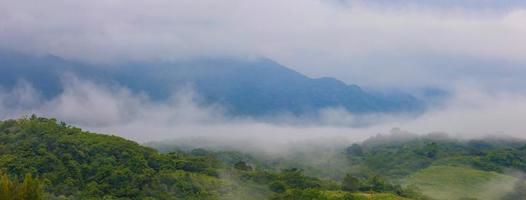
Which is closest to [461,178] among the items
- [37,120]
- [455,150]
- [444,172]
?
[444,172]

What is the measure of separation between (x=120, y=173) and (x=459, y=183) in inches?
2621

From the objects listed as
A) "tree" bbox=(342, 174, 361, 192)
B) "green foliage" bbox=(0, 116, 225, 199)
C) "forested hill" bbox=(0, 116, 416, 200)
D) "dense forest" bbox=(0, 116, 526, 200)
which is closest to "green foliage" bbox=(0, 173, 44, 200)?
"dense forest" bbox=(0, 116, 526, 200)

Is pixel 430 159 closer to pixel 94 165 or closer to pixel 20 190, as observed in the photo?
pixel 94 165

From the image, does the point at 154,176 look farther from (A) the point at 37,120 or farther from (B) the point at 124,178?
(A) the point at 37,120

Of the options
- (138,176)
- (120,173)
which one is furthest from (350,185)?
(120,173)

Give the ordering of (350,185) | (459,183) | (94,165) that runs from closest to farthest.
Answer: (94,165) < (350,185) < (459,183)

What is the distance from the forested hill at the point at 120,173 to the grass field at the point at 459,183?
16.9 metres

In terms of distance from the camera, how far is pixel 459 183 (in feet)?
421

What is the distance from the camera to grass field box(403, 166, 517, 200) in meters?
118

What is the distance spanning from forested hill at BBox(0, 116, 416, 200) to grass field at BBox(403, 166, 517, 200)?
16.9 metres

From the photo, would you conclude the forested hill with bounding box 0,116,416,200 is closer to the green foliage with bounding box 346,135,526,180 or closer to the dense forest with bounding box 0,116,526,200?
→ the dense forest with bounding box 0,116,526,200

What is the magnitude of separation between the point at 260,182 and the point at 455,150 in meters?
103

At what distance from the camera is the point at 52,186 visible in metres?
85.1

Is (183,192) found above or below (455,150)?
below
